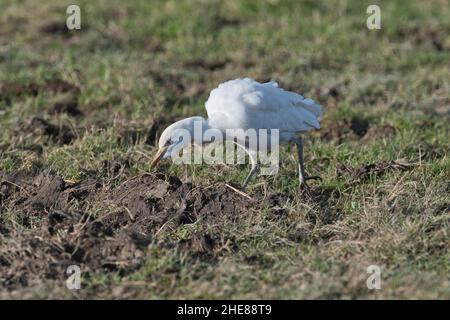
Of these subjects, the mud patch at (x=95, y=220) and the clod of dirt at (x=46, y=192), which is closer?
the mud patch at (x=95, y=220)

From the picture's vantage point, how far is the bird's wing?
6875 mm

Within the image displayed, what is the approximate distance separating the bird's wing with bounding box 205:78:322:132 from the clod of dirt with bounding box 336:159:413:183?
1.46 feet

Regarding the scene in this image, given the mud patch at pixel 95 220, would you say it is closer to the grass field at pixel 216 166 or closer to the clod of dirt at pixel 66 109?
the grass field at pixel 216 166

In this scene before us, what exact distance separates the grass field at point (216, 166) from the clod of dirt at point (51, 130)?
20 mm

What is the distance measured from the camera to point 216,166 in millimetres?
7578

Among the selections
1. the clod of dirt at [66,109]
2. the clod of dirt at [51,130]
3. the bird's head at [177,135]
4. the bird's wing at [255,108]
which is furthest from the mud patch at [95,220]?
the clod of dirt at [66,109]

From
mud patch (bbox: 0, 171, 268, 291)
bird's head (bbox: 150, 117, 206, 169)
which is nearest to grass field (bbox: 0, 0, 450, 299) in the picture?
mud patch (bbox: 0, 171, 268, 291)

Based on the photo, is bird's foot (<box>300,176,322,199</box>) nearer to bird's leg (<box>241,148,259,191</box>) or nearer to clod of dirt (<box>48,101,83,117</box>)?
bird's leg (<box>241,148,259,191</box>)

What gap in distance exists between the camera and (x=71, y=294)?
5504mm

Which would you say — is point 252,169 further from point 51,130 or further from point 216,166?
point 51,130

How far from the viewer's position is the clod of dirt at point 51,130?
27.5 ft

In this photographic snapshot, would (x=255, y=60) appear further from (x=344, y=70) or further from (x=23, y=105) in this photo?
(x=23, y=105)

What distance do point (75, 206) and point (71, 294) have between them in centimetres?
121

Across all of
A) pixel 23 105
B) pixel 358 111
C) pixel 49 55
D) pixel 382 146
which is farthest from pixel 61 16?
pixel 382 146
